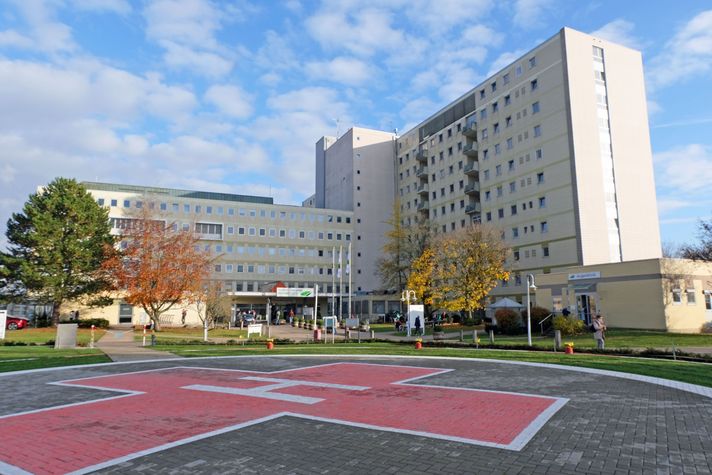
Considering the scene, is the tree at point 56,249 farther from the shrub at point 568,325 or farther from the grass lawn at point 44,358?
the shrub at point 568,325

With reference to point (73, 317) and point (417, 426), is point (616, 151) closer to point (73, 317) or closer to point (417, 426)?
point (417, 426)

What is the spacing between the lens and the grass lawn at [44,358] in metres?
17.1

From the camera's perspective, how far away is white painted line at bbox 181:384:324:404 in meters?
10.5

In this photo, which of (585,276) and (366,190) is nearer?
(585,276)

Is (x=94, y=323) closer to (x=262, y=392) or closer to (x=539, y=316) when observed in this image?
(x=539, y=316)

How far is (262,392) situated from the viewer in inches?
450

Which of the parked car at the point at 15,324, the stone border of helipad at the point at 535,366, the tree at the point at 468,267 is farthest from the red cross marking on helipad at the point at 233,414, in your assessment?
the parked car at the point at 15,324

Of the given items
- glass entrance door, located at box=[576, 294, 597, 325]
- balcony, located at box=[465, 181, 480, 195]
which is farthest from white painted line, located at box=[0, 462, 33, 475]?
balcony, located at box=[465, 181, 480, 195]

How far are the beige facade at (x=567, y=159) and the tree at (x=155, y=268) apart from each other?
31.2m

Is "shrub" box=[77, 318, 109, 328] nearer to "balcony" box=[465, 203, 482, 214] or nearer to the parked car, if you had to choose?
the parked car

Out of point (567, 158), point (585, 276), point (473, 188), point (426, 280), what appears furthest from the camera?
point (473, 188)

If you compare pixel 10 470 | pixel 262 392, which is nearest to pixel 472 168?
pixel 262 392

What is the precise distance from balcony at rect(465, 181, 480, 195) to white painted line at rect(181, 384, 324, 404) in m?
57.3

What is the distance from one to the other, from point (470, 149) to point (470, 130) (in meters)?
2.66
